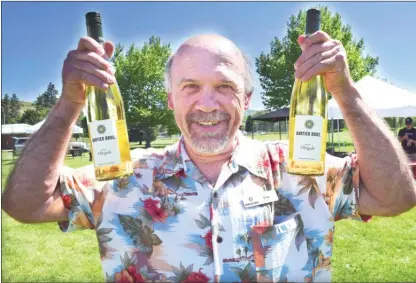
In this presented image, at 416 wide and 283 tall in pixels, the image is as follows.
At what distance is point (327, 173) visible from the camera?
6.72 ft

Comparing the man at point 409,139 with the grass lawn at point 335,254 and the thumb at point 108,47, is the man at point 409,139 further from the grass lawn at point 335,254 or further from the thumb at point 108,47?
the thumb at point 108,47

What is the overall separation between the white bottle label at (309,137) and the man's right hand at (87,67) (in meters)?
0.82

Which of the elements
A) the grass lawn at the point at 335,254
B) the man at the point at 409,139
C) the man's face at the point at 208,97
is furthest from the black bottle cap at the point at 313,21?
the man at the point at 409,139

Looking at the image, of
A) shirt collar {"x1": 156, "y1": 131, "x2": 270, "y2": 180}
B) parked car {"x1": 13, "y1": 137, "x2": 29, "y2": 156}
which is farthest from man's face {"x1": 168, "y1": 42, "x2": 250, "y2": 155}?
parked car {"x1": 13, "y1": 137, "x2": 29, "y2": 156}

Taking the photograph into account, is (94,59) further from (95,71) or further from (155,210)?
(155,210)

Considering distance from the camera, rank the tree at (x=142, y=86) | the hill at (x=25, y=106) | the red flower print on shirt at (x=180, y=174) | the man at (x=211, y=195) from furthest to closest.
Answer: the hill at (x=25, y=106) → the tree at (x=142, y=86) → the red flower print on shirt at (x=180, y=174) → the man at (x=211, y=195)

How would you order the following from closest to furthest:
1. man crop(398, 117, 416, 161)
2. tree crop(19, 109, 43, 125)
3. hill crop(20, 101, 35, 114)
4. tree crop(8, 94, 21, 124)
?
man crop(398, 117, 416, 161) < tree crop(19, 109, 43, 125) < tree crop(8, 94, 21, 124) < hill crop(20, 101, 35, 114)

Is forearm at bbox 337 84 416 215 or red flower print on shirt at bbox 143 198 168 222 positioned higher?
forearm at bbox 337 84 416 215

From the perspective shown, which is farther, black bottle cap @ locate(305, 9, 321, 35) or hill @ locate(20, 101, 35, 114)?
hill @ locate(20, 101, 35, 114)

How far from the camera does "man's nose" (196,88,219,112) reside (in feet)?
6.46

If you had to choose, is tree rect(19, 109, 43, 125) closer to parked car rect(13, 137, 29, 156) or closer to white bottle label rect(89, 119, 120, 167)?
parked car rect(13, 137, 29, 156)

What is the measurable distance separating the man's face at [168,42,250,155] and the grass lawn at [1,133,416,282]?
365 centimetres

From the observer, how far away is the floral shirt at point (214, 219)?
193 cm

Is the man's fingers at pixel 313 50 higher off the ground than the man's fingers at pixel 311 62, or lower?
higher
